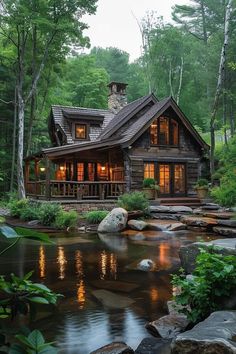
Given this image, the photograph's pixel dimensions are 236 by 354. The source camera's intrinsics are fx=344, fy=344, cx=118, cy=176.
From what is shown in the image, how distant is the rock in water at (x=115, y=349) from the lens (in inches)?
159

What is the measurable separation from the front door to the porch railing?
299cm

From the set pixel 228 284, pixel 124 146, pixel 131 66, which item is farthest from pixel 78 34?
pixel 131 66

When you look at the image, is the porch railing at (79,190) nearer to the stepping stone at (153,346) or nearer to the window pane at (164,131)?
the window pane at (164,131)

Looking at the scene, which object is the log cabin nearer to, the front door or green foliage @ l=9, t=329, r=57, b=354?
the front door

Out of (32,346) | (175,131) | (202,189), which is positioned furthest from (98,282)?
(175,131)

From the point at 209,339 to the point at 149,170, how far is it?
734 inches

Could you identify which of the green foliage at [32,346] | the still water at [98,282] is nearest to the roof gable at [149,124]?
the still water at [98,282]

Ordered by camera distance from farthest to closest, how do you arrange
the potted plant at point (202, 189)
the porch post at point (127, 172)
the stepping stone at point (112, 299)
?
the porch post at point (127, 172), the potted plant at point (202, 189), the stepping stone at point (112, 299)

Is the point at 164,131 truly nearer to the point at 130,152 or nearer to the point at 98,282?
the point at 130,152

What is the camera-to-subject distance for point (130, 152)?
69.1ft

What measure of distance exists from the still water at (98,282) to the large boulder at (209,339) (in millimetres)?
1145

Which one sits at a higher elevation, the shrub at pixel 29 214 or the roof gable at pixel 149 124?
the roof gable at pixel 149 124

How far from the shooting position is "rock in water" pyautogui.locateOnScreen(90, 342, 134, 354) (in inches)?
159

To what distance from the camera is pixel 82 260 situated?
372 inches
